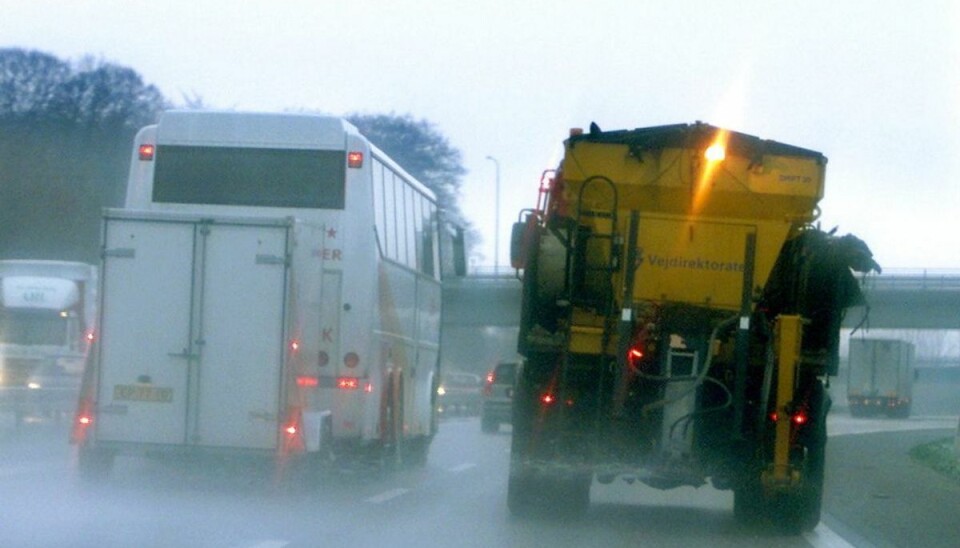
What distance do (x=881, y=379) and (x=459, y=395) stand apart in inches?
1177

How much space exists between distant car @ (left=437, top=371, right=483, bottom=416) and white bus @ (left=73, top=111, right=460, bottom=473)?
39.0 m

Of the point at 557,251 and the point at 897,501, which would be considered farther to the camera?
the point at 897,501

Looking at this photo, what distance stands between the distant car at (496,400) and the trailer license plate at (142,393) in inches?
851

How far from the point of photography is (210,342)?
17.0m

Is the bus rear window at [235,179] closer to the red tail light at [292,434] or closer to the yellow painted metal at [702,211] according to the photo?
the red tail light at [292,434]

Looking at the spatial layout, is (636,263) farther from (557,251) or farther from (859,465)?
(859,465)

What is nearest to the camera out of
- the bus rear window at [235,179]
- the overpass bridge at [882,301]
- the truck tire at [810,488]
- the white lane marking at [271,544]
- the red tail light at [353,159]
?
the white lane marking at [271,544]

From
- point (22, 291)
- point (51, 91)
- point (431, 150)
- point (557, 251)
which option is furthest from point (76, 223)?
point (557, 251)

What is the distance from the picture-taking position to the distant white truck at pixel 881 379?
8250cm

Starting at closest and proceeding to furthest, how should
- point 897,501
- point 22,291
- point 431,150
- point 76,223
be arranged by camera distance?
point 897,501
point 22,291
point 76,223
point 431,150

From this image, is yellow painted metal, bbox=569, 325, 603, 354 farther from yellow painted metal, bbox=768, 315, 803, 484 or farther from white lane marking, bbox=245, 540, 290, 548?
white lane marking, bbox=245, 540, 290, 548

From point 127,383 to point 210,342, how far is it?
917 millimetres

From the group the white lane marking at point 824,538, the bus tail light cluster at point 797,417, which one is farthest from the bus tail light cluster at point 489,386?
the bus tail light cluster at point 797,417

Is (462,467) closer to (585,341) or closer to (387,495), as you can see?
(387,495)
